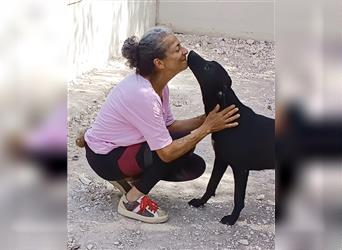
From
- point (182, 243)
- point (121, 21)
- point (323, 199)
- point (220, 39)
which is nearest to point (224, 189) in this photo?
point (182, 243)

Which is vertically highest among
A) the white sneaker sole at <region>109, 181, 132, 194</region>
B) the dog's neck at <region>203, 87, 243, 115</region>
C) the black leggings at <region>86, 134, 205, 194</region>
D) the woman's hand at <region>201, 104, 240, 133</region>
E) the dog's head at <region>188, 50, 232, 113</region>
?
the dog's head at <region>188, 50, 232, 113</region>

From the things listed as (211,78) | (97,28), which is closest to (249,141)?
(211,78)

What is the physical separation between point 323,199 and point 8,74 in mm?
711

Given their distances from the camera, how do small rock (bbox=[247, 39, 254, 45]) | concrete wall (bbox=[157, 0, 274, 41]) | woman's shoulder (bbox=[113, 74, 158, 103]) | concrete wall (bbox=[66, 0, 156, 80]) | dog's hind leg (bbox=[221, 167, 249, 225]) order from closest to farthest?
woman's shoulder (bbox=[113, 74, 158, 103])
dog's hind leg (bbox=[221, 167, 249, 225])
concrete wall (bbox=[66, 0, 156, 80])
small rock (bbox=[247, 39, 254, 45])
concrete wall (bbox=[157, 0, 274, 41])

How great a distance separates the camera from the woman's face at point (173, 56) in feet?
8.87

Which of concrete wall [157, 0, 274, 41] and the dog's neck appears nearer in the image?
the dog's neck

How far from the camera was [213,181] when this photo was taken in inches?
118

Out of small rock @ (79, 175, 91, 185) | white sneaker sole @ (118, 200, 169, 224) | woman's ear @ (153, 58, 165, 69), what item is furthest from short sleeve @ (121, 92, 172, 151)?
small rock @ (79, 175, 91, 185)

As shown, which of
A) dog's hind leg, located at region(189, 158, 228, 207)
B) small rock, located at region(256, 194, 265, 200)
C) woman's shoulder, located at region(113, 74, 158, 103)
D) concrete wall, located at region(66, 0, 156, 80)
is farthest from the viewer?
concrete wall, located at region(66, 0, 156, 80)

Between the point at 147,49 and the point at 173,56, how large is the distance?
117 mm

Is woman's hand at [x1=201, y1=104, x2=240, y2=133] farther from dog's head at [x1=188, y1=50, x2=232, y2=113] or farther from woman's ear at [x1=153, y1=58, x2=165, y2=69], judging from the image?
woman's ear at [x1=153, y1=58, x2=165, y2=69]

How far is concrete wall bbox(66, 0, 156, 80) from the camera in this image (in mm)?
5172

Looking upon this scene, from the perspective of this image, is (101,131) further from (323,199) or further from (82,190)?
(323,199)

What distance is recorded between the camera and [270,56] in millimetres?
6684
